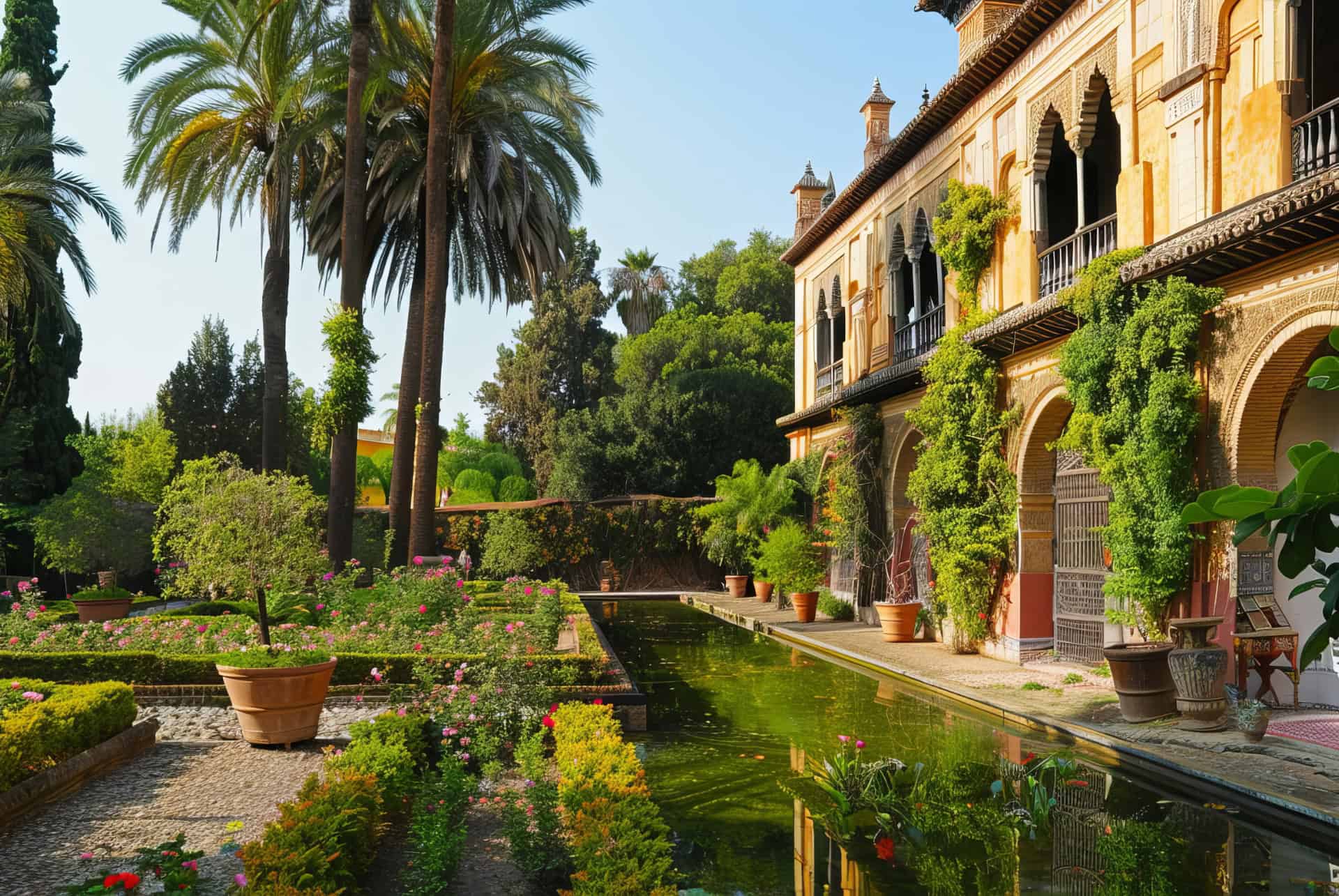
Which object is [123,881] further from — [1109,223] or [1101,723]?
[1109,223]

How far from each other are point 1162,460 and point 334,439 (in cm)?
1271

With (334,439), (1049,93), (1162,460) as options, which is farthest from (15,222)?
(1162,460)

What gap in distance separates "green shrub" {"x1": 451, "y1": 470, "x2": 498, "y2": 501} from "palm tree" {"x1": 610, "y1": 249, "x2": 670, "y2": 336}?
10270 mm

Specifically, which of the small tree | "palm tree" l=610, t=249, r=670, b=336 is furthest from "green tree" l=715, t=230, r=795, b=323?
the small tree

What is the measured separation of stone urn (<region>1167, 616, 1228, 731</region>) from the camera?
851cm

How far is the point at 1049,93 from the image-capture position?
13141 mm

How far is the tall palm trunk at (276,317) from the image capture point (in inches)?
776

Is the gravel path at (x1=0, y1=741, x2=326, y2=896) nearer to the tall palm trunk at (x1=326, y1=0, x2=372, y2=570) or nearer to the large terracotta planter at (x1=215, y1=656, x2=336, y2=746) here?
the large terracotta planter at (x1=215, y1=656, x2=336, y2=746)

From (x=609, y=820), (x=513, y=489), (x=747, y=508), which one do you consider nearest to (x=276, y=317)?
(x=747, y=508)

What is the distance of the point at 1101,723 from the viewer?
29.5 ft

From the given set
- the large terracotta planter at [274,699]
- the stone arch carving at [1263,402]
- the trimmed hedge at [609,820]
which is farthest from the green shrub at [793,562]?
the trimmed hedge at [609,820]

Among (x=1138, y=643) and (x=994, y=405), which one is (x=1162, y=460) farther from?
(x=994, y=405)

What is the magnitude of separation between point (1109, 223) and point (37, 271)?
19010mm

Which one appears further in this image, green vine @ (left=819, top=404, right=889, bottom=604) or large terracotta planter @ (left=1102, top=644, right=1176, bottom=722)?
green vine @ (left=819, top=404, right=889, bottom=604)
